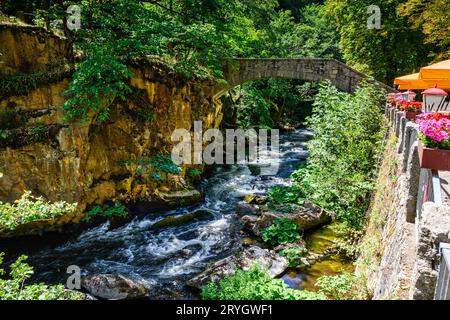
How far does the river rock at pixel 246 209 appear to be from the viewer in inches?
475

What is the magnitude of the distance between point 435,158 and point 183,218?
924cm

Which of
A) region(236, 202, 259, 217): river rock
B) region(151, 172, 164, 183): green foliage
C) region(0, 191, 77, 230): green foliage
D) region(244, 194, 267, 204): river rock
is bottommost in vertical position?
region(236, 202, 259, 217): river rock

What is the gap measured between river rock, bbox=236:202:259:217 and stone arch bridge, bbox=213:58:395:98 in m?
6.24

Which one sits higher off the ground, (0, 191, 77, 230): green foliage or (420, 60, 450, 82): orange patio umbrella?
(420, 60, 450, 82): orange patio umbrella

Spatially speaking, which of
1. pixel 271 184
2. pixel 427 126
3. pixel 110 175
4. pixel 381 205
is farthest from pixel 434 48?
pixel 110 175

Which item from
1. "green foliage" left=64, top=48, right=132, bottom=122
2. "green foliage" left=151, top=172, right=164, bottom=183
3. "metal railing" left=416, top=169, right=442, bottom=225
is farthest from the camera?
"green foliage" left=151, top=172, right=164, bottom=183

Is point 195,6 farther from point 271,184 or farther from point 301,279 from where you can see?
point 301,279

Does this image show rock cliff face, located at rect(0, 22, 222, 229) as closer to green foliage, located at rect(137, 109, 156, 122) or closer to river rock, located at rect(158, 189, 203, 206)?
green foliage, located at rect(137, 109, 156, 122)

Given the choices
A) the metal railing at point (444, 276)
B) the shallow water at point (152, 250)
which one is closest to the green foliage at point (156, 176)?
the shallow water at point (152, 250)

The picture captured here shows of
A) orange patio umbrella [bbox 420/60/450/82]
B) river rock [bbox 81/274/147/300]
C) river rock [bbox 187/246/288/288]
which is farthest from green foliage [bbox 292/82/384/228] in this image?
river rock [bbox 81/274/147/300]

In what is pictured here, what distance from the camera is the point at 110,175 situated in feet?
37.9

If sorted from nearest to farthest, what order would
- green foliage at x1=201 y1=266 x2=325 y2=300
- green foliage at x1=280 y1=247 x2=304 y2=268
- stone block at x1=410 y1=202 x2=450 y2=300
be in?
stone block at x1=410 y1=202 x2=450 y2=300
green foliage at x1=201 y1=266 x2=325 y2=300
green foliage at x1=280 y1=247 x2=304 y2=268

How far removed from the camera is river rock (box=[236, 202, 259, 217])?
12.1m
